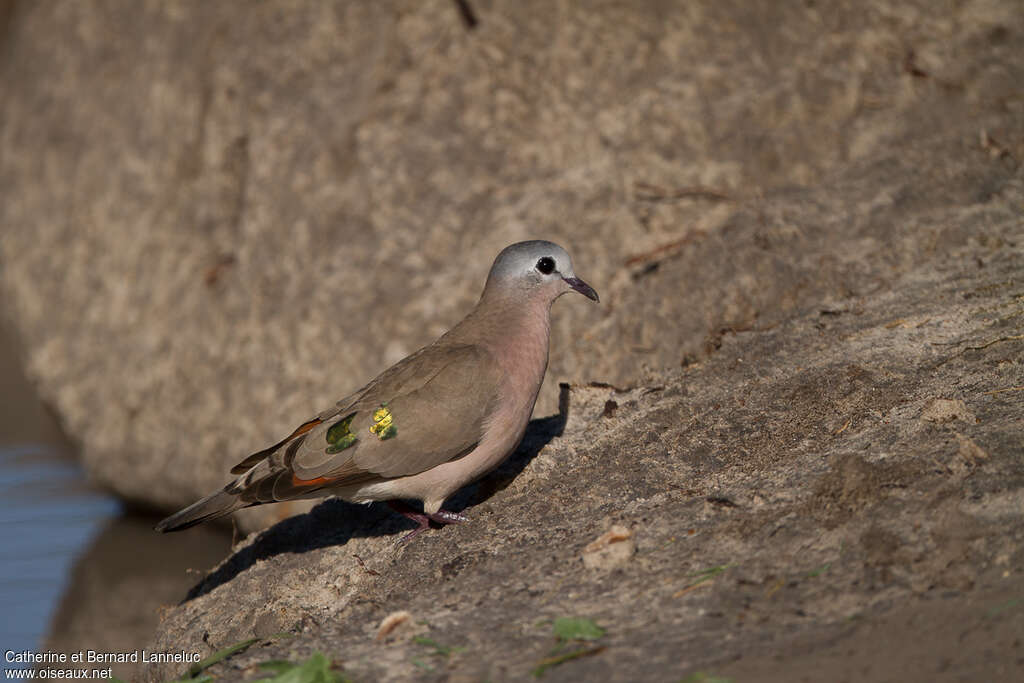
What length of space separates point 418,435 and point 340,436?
0.34 metres

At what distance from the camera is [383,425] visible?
460 cm

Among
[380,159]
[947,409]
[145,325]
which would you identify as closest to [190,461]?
[145,325]

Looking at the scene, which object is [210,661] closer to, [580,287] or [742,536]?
[742,536]

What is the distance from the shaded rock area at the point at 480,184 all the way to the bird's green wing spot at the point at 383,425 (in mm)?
1961

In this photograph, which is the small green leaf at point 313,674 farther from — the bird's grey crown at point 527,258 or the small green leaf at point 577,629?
the bird's grey crown at point 527,258

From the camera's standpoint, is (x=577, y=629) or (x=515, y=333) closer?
(x=577, y=629)

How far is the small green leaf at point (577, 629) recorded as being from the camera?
335cm

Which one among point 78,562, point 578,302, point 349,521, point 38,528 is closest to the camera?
point 349,521

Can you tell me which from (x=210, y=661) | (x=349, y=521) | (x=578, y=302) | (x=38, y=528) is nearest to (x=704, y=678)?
(x=210, y=661)

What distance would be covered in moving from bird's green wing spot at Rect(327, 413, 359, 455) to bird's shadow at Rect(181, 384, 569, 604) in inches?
21.8

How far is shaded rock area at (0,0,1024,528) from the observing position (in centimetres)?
645

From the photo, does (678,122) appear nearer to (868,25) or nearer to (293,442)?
(868,25)

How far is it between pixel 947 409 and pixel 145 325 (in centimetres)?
641

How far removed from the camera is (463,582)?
4.02 metres
